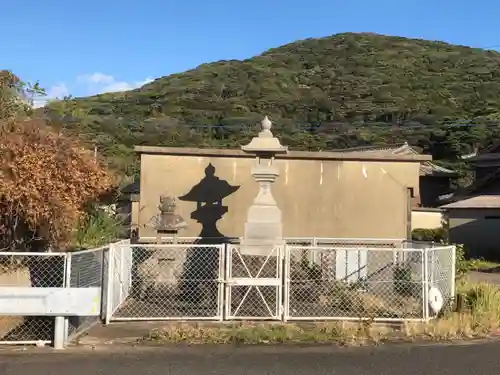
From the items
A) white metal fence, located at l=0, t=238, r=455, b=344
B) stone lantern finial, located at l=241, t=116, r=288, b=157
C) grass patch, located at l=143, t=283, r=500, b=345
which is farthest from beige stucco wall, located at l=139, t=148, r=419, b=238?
grass patch, located at l=143, t=283, r=500, b=345

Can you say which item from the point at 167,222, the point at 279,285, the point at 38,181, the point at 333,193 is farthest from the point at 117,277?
the point at 333,193

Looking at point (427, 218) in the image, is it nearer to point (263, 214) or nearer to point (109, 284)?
point (263, 214)

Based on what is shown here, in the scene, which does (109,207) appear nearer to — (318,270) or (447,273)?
(318,270)

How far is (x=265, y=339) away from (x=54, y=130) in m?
4.96

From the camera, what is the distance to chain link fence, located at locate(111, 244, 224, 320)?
32.6ft

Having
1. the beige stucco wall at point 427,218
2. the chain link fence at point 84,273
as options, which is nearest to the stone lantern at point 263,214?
the chain link fence at point 84,273

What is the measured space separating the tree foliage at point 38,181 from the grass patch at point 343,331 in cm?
256

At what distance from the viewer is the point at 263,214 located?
1266cm

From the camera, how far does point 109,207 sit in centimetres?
1675

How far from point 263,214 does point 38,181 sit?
4991mm

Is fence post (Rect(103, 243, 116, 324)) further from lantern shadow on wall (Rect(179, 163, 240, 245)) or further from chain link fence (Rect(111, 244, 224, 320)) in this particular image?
lantern shadow on wall (Rect(179, 163, 240, 245))

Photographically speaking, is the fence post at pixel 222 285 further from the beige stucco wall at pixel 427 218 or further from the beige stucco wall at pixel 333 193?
the beige stucco wall at pixel 427 218

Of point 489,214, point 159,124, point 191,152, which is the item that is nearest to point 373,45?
point 159,124

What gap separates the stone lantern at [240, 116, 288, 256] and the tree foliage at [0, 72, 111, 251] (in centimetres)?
335
